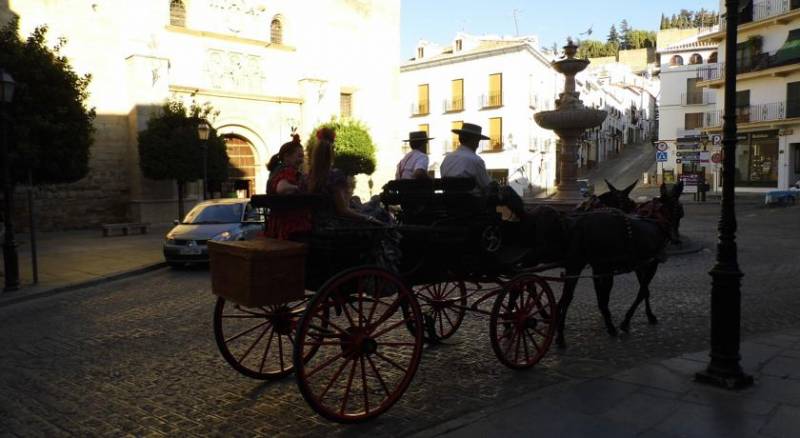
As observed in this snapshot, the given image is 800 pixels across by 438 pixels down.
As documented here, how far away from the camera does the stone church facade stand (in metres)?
21.5

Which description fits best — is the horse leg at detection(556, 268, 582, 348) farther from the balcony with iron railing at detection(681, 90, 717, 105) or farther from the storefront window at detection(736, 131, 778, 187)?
the balcony with iron railing at detection(681, 90, 717, 105)

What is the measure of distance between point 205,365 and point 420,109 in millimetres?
40851

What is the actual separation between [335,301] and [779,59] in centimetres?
3641

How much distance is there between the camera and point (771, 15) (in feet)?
108

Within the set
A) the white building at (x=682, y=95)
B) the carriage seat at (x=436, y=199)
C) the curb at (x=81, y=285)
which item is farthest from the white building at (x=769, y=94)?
the carriage seat at (x=436, y=199)

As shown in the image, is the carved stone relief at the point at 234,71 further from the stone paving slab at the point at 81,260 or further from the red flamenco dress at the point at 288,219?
the red flamenco dress at the point at 288,219

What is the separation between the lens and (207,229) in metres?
12.1

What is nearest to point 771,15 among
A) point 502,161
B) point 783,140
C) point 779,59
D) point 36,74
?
point 779,59

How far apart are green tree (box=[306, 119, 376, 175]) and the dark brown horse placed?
68.9 ft

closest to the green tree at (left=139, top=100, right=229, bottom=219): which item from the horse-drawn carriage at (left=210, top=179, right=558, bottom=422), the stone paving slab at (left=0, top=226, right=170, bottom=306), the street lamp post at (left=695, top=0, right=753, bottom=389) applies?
the stone paving slab at (left=0, top=226, right=170, bottom=306)

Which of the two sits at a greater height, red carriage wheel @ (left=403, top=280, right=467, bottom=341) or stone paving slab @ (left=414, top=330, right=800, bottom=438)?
red carriage wheel @ (left=403, top=280, right=467, bottom=341)

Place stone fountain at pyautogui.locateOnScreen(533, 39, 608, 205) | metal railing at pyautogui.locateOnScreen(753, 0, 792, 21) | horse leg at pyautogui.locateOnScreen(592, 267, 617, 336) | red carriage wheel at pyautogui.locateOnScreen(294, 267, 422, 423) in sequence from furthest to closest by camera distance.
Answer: metal railing at pyautogui.locateOnScreen(753, 0, 792, 21)
stone fountain at pyautogui.locateOnScreen(533, 39, 608, 205)
horse leg at pyautogui.locateOnScreen(592, 267, 617, 336)
red carriage wheel at pyautogui.locateOnScreen(294, 267, 422, 423)

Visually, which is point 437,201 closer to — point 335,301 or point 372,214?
point 372,214

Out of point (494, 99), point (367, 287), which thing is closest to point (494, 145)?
point (494, 99)
